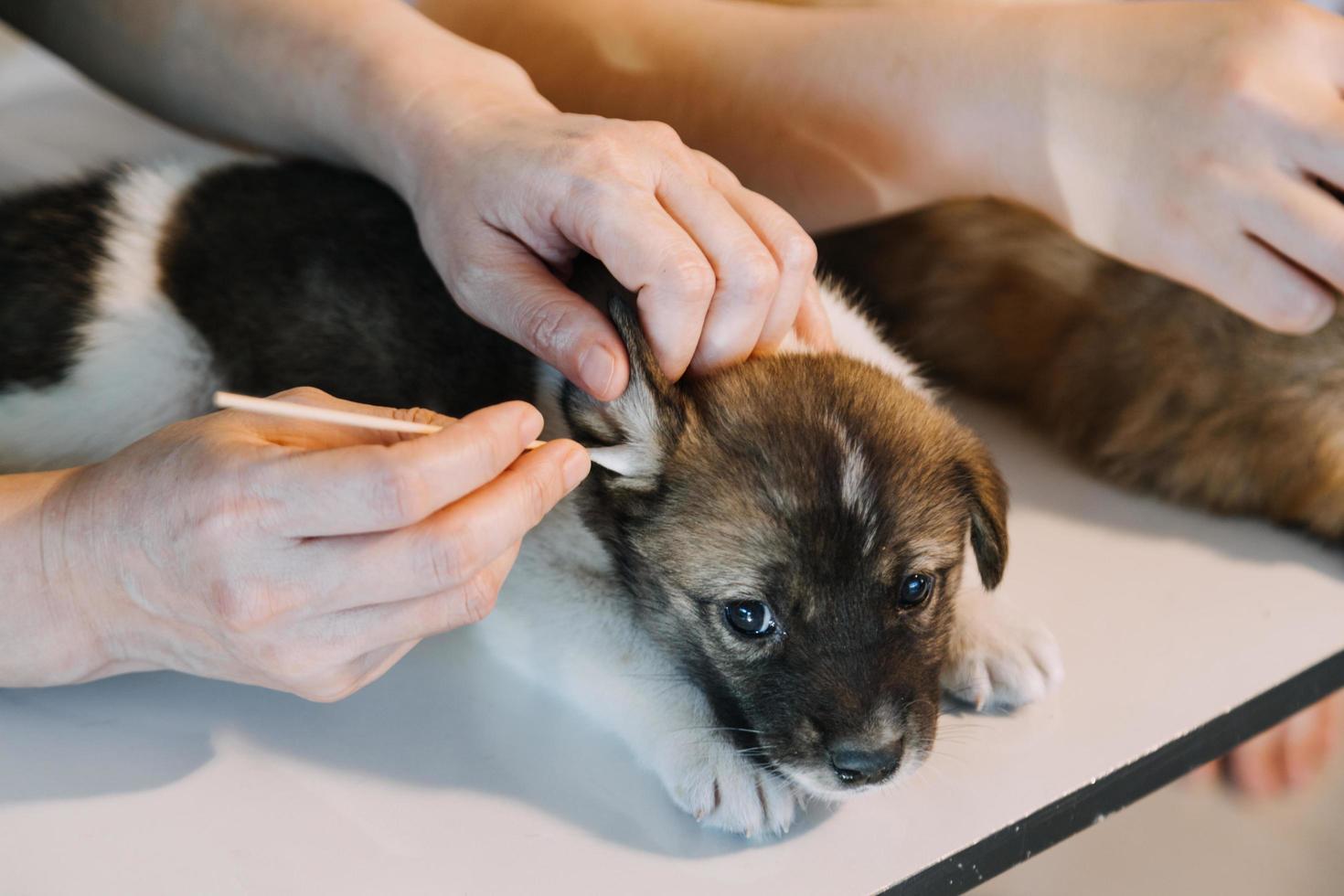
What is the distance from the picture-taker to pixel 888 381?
133 centimetres

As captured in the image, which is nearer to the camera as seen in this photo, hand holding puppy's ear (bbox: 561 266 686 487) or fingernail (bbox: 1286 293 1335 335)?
hand holding puppy's ear (bbox: 561 266 686 487)

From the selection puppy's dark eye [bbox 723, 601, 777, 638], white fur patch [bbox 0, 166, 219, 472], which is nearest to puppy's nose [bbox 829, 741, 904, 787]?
puppy's dark eye [bbox 723, 601, 777, 638]

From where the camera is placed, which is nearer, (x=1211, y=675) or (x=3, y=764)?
(x=3, y=764)

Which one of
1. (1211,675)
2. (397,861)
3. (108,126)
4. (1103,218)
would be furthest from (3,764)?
(1103,218)

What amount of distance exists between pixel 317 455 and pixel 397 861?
1.28 ft

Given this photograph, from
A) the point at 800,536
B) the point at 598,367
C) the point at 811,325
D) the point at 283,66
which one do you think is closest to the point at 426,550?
the point at 598,367

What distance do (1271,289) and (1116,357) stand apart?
1.07 ft

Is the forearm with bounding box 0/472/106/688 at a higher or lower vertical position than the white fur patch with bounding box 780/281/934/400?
lower

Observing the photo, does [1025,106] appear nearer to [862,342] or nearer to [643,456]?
[862,342]

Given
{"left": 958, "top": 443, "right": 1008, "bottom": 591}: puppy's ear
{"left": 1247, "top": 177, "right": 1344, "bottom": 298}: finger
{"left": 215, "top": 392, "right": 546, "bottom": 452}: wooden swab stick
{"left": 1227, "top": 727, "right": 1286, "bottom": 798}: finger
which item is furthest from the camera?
{"left": 1227, "top": 727, "right": 1286, "bottom": 798}: finger

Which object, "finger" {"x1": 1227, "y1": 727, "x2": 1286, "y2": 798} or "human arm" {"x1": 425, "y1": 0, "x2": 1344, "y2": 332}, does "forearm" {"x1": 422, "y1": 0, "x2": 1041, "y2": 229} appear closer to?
"human arm" {"x1": 425, "y1": 0, "x2": 1344, "y2": 332}

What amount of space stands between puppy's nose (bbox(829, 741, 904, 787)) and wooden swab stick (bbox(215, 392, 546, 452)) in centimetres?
38

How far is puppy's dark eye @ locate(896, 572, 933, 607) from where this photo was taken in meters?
1.19

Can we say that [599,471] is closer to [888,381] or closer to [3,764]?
[888,381]
